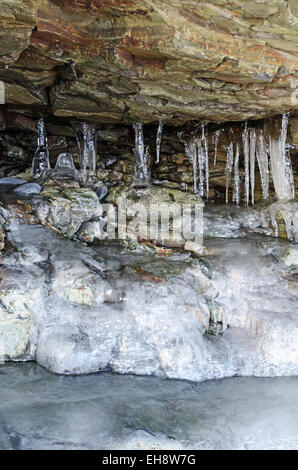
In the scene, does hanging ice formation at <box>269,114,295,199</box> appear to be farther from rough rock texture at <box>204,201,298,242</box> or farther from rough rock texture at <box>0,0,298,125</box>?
rough rock texture at <box>0,0,298,125</box>

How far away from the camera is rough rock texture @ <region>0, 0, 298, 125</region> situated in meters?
4.11

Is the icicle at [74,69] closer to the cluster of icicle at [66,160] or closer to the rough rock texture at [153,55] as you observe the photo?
the rough rock texture at [153,55]

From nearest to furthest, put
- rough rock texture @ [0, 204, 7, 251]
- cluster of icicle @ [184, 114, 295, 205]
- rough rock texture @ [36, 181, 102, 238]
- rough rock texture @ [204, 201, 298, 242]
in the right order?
rough rock texture @ [0, 204, 7, 251], rough rock texture @ [36, 181, 102, 238], cluster of icicle @ [184, 114, 295, 205], rough rock texture @ [204, 201, 298, 242]

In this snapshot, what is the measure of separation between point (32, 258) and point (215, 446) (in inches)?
130

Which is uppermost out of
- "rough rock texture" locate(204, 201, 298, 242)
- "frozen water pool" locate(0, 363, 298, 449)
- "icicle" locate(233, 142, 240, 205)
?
"icicle" locate(233, 142, 240, 205)

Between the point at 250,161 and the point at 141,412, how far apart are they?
613cm

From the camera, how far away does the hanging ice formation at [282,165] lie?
24.8 feet

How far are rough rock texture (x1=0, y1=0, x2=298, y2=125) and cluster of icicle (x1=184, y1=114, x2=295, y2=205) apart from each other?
1.11 m

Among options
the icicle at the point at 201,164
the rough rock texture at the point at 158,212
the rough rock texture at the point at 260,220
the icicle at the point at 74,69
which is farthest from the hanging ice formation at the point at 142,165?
the icicle at the point at 74,69

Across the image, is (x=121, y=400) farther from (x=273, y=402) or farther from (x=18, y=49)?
(x=18, y=49)

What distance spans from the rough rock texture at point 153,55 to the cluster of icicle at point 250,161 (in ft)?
3.63

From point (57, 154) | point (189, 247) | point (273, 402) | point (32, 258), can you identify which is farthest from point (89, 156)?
point (273, 402)

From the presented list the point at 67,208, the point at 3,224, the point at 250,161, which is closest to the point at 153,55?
the point at 67,208

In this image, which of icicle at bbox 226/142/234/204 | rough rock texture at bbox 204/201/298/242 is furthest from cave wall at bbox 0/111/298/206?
rough rock texture at bbox 204/201/298/242
